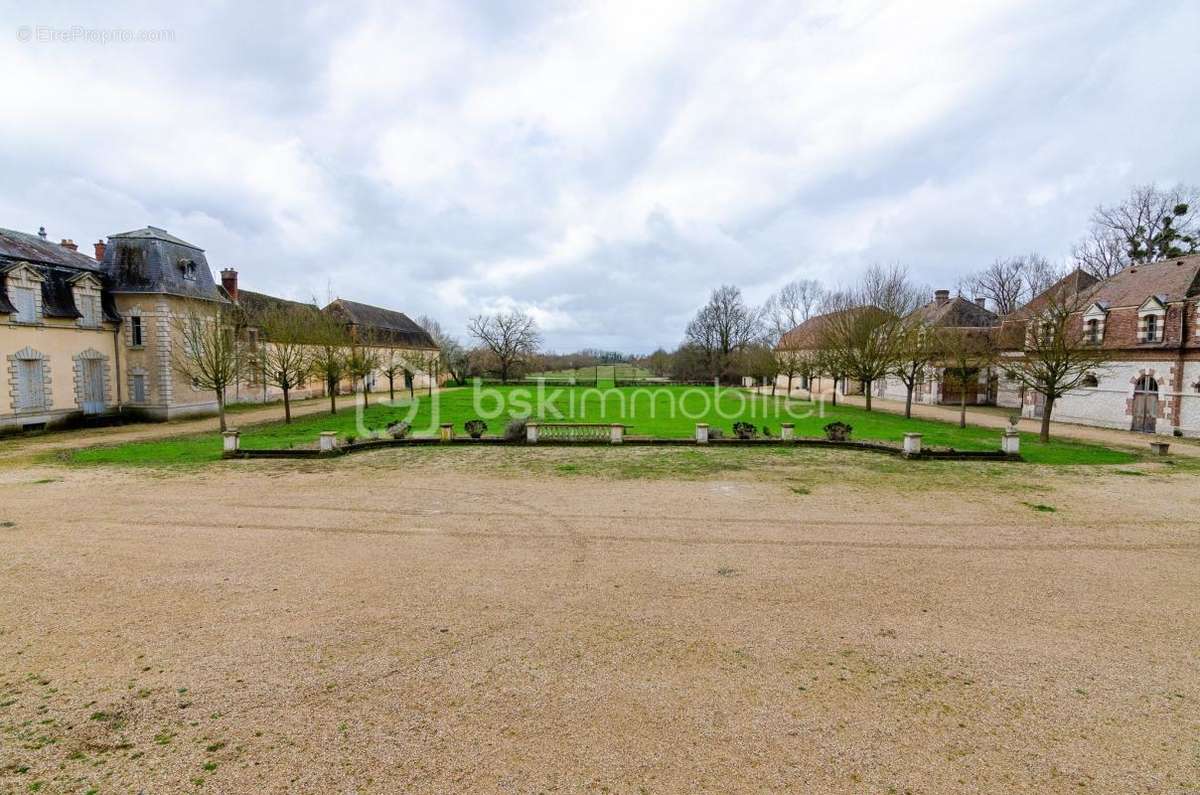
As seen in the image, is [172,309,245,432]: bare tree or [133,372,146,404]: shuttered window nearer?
[172,309,245,432]: bare tree

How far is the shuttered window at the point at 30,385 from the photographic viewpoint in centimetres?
2102

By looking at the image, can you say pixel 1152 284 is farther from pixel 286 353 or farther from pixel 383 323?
pixel 383 323

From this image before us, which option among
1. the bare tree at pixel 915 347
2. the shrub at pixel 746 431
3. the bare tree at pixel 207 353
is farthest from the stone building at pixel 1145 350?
the bare tree at pixel 207 353

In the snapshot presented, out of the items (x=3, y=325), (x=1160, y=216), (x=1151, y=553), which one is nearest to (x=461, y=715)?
(x=1151, y=553)

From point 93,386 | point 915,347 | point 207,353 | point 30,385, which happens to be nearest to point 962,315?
point 915,347

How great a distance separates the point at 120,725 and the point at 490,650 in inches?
115

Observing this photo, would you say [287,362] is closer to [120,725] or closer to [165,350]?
[165,350]

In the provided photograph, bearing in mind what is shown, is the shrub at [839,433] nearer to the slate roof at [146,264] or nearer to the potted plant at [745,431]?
the potted plant at [745,431]

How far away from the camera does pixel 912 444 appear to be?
1609 centimetres

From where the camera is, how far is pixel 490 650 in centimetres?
538

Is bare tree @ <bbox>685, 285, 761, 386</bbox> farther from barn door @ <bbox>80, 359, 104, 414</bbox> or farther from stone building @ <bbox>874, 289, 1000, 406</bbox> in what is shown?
barn door @ <bbox>80, 359, 104, 414</bbox>

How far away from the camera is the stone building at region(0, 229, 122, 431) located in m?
20.8

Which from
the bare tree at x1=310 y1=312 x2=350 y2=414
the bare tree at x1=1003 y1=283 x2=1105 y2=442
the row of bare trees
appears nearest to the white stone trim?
the row of bare trees

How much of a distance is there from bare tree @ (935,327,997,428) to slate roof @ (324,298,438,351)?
122 feet
